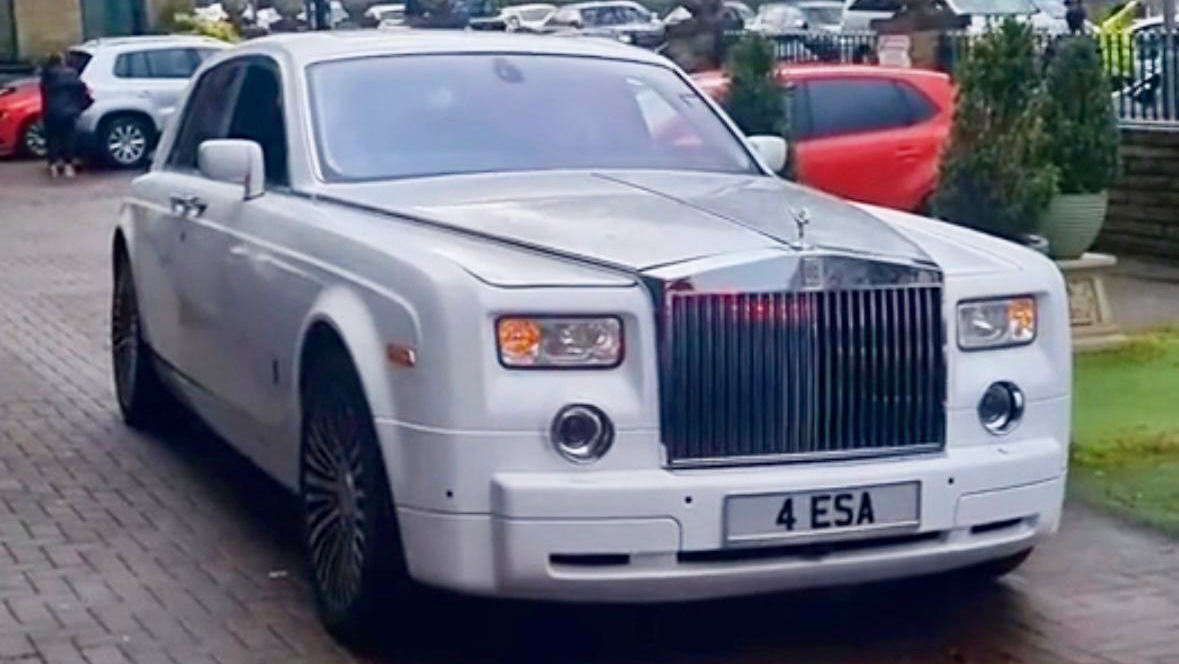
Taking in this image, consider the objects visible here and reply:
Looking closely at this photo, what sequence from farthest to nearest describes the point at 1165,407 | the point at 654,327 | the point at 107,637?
1. the point at 1165,407
2. the point at 107,637
3. the point at 654,327

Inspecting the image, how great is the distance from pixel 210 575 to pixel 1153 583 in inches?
121

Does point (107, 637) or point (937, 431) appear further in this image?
point (107, 637)

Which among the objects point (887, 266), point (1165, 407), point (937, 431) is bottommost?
point (1165, 407)

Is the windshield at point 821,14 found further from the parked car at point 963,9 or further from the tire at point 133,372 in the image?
the tire at point 133,372

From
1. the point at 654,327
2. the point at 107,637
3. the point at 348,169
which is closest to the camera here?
the point at 654,327

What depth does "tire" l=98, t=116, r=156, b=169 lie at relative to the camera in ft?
96.7

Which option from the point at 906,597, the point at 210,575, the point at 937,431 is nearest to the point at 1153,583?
the point at 906,597

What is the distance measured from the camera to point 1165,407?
10094mm

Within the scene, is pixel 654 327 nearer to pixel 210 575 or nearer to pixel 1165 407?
pixel 210 575

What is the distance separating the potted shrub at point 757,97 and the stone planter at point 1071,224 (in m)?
2.24

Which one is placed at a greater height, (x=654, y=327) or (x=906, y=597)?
(x=654, y=327)

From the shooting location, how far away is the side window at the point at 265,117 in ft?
25.7

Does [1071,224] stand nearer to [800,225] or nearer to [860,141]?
[860,141]

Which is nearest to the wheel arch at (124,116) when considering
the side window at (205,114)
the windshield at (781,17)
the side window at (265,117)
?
the windshield at (781,17)
